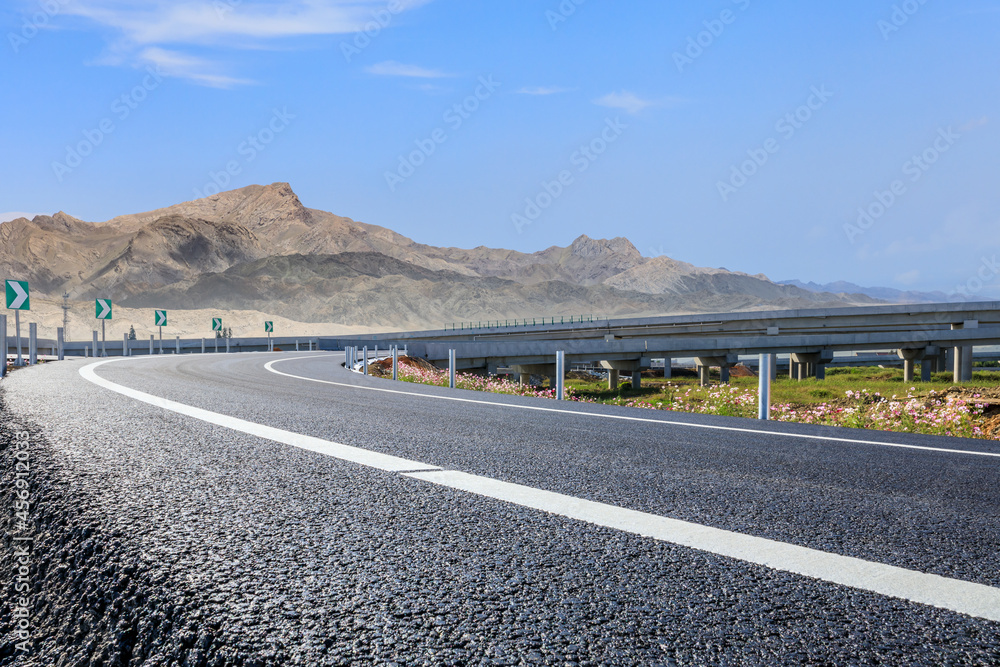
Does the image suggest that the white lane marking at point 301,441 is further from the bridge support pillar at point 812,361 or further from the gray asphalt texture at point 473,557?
the bridge support pillar at point 812,361

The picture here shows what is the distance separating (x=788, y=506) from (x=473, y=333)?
70087 mm

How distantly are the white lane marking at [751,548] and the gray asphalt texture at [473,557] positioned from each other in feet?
0.38

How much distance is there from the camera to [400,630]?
236 cm

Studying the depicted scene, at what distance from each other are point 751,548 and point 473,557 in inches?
49.3

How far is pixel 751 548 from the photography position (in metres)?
3.29

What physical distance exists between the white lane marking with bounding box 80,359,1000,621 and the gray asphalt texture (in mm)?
117

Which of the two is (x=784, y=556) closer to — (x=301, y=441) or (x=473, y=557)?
(x=473, y=557)

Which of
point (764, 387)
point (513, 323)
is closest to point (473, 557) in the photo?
point (764, 387)

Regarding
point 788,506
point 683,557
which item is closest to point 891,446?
point 788,506

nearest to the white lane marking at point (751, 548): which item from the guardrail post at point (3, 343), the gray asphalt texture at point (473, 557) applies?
the gray asphalt texture at point (473, 557)

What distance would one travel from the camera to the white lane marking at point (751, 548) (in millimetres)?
2723

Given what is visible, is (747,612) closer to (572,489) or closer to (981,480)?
(572,489)

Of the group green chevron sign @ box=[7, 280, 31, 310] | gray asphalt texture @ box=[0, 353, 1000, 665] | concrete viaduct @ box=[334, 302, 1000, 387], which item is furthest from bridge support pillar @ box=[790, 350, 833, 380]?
gray asphalt texture @ box=[0, 353, 1000, 665]

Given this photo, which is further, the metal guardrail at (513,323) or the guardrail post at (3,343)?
the metal guardrail at (513,323)
